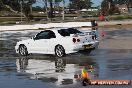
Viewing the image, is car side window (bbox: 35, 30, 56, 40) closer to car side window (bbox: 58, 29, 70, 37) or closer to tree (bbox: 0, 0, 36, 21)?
car side window (bbox: 58, 29, 70, 37)

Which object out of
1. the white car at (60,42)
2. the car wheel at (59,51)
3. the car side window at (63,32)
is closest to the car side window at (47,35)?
the white car at (60,42)

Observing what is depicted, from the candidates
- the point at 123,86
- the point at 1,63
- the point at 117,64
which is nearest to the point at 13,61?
the point at 1,63

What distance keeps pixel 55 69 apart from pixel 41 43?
5.78 metres

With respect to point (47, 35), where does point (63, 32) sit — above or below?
above

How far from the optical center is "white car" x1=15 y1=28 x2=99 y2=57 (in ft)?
69.7

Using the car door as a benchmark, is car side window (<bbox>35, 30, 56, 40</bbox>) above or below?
above

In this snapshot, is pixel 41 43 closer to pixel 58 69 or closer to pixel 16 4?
pixel 58 69

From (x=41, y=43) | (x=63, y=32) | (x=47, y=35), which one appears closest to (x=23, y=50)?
(x=41, y=43)

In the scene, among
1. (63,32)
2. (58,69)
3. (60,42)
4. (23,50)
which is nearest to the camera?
(58,69)

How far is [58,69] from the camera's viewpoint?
16.9 meters

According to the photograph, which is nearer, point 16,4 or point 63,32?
point 63,32

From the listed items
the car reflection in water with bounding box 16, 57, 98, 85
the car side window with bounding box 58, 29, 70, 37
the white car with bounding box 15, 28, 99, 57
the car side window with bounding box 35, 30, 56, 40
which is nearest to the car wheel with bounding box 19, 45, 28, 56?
the white car with bounding box 15, 28, 99, 57

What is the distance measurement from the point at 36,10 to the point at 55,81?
180501mm

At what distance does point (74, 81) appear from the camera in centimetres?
1342
